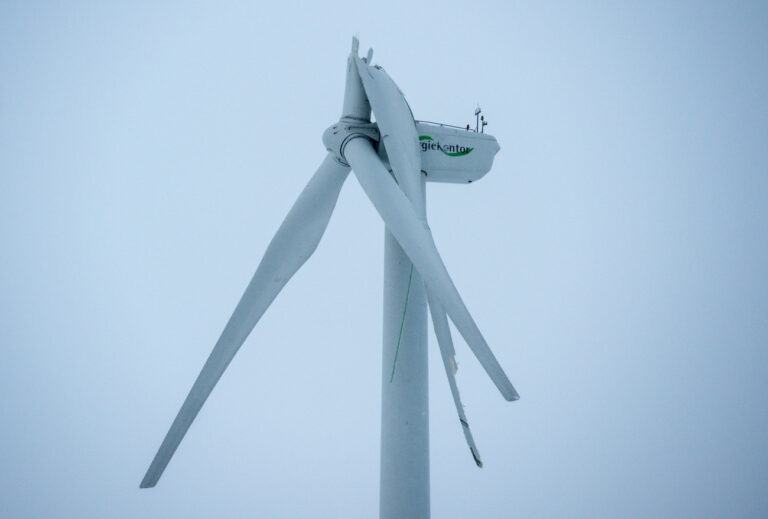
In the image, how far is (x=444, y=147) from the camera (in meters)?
6.96

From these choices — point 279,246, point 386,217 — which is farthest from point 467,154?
point 279,246

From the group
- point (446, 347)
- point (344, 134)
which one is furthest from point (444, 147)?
point (446, 347)

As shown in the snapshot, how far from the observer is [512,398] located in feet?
12.1

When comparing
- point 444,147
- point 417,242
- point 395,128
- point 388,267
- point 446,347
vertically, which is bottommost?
point 446,347

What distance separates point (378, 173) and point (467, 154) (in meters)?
2.46

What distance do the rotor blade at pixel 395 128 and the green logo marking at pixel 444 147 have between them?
0.61 meters

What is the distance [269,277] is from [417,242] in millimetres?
2233

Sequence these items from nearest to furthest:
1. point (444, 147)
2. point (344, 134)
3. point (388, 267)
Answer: point (344, 134) → point (388, 267) → point (444, 147)

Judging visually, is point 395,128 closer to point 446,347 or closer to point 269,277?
point 269,277

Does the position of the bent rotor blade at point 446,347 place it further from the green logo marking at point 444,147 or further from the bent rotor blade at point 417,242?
the green logo marking at point 444,147

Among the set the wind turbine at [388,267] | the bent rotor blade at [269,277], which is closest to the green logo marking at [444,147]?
the wind turbine at [388,267]

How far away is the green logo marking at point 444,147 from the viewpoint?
677cm

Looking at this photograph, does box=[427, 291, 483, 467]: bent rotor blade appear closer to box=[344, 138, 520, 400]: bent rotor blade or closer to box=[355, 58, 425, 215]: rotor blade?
box=[344, 138, 520, 400]: bent rotor blade

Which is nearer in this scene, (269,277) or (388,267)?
(269,277)
